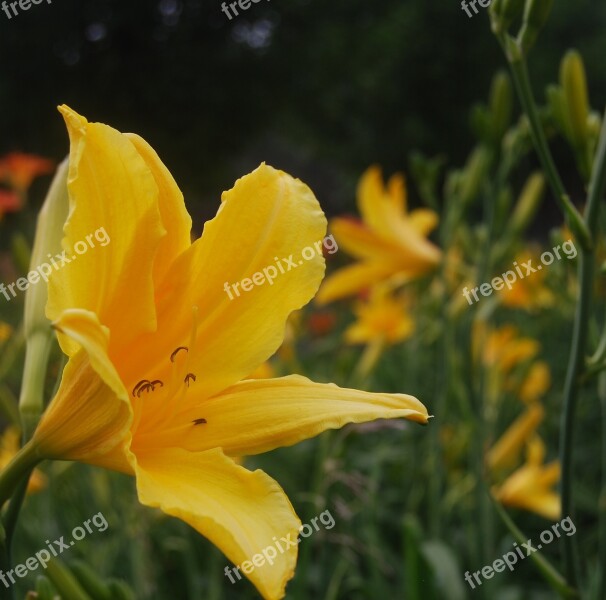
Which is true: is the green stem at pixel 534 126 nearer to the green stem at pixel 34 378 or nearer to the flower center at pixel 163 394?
the flower center at pixel 163 394

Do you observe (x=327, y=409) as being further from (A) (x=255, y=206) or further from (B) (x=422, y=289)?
(B) (x=422, y=289)

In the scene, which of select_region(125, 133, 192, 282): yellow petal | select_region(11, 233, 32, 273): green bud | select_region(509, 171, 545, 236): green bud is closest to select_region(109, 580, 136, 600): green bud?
select_region(125, 133, 192, 282): yellow petal

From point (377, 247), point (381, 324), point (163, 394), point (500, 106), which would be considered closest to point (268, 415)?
point (163, 394)

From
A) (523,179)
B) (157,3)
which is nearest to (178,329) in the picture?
(523,179)

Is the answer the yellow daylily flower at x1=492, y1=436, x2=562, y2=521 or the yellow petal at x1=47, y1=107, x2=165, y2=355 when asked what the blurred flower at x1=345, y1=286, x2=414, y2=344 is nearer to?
the yellow daylily flower at x1=492, y1=436, x2=562, y2=521

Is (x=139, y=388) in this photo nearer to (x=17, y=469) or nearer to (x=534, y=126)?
(x=17, y=469)

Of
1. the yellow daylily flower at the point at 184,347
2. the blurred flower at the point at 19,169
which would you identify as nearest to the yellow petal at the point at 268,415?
the yellow daylily flower at the point at 184,347
